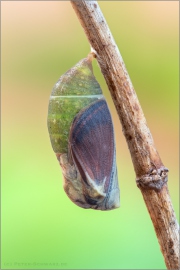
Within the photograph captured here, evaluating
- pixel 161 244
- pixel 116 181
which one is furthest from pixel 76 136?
pixel 161 244

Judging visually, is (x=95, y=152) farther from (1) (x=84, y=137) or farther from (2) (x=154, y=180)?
(2) (x=154, y=180)

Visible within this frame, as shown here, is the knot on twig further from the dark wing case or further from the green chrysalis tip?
the green chrysalis tip

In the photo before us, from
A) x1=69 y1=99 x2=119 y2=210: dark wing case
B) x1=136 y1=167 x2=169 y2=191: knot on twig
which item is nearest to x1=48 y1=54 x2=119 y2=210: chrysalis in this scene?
x1=69 y1=99 x2=119 y2=210: dark wing case

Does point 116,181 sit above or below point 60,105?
below

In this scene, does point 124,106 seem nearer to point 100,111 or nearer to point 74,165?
point 100,111

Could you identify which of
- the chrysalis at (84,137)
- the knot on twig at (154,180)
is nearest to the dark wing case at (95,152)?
the chrysalis at (84,137)

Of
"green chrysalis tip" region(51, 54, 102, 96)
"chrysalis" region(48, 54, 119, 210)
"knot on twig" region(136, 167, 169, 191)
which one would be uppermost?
Answer: "green chrysalis tip" region(51, 54, 102, 96)

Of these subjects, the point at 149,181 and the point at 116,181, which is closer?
the point at 149,181
